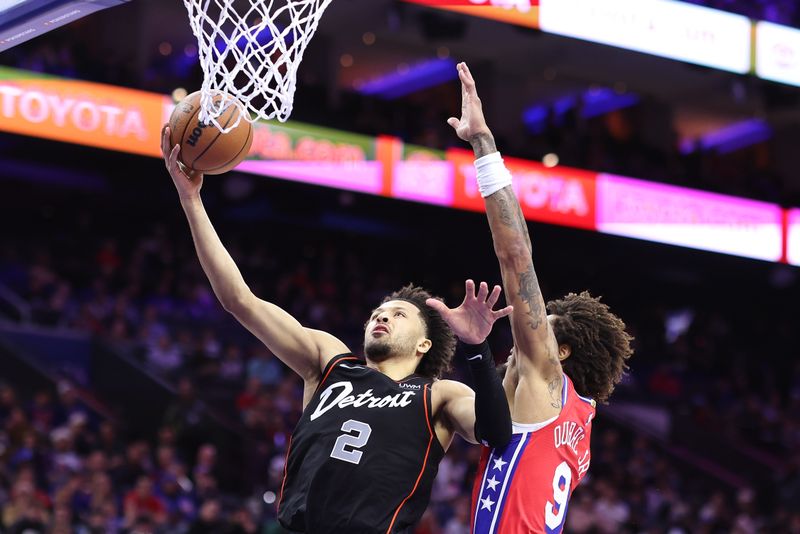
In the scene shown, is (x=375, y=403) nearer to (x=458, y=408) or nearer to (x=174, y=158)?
(x=458, y=408)

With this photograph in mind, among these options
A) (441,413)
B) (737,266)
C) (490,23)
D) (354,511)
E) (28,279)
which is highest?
(490,23)

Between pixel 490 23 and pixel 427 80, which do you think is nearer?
pixel 490 23

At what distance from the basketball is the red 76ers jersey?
1496mm

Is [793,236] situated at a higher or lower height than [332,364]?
higher

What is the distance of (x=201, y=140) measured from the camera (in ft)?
13.8

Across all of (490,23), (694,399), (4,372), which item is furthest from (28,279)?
(694,399)

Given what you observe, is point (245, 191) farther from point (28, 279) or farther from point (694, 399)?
point (694, 399)

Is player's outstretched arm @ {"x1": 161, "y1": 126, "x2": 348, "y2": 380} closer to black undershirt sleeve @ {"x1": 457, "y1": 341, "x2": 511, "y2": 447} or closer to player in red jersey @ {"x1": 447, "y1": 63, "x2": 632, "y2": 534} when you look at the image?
player in red jersey @ {"x1": 447, "y1": 63, "x2": 632, "y2": 534}

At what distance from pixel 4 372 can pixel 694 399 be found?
34.6 ft

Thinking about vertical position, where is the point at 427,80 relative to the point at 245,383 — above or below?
above

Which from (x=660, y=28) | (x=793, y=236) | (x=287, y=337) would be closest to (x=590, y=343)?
(x=287, y=337)

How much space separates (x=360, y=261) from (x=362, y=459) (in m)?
15.8

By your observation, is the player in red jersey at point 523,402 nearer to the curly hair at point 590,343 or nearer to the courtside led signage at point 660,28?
the curly hair at point 590,343

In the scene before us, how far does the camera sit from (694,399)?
1778 centimetres
